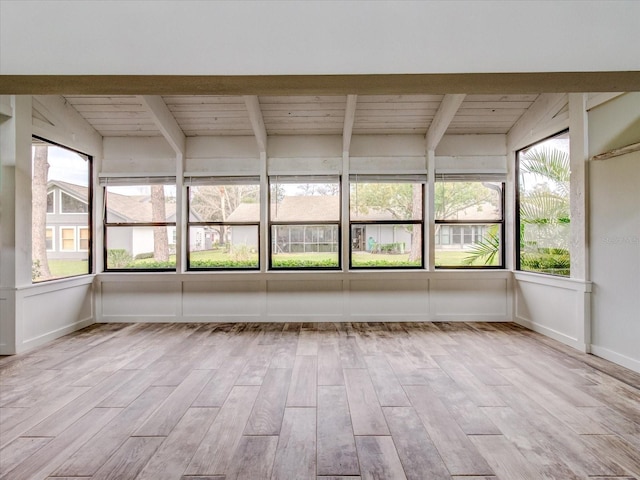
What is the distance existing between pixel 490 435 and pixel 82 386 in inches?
125

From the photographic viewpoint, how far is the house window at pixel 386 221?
5262mm

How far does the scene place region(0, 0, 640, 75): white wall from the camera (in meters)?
1.48

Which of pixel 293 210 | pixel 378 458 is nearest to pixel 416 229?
pixel 293 210

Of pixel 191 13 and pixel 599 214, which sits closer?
pixel 191 13

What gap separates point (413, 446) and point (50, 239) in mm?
4859

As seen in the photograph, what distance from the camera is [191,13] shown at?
1492 mm

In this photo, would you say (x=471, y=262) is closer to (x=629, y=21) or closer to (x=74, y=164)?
(x=629, y=21)

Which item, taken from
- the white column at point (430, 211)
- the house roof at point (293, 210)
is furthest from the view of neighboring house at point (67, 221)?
the white column at point (430, 211)

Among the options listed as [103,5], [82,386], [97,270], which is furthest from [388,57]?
[97,270]

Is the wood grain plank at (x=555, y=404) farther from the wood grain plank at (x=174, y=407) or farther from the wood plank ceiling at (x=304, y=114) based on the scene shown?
the wood plank ceiling at (x=304, y=114)

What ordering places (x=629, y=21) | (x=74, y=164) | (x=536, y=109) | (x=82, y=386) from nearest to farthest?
(x=629, y=21), (x=82, y=386), (x=536, y=109), (x=74, y=164)

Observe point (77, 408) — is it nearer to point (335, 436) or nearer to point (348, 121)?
point (335, 436)

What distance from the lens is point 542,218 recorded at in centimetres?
463

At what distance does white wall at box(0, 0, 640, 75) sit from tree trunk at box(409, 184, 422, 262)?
3826 mm
